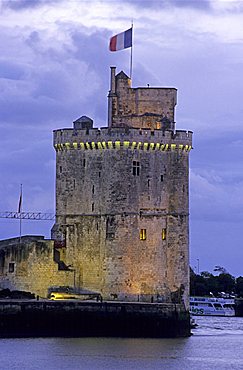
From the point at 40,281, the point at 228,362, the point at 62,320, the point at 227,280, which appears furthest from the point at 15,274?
the point at 227,280

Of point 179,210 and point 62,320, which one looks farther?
point 179,210

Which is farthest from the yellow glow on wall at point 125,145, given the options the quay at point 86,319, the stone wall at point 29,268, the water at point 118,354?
the water at point 118,354

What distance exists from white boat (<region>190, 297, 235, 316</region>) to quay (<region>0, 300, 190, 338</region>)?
38.7 metres

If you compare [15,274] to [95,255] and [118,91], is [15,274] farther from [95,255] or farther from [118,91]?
[118,91]

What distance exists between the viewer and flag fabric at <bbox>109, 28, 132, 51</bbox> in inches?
2889

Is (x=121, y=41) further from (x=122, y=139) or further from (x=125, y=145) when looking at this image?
(x=125, y=145)

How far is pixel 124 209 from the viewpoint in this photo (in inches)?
2810

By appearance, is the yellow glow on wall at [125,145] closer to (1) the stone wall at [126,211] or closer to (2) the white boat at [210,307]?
(1) the stone wall at [126,211]

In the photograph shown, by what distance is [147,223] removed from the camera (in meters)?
71.6

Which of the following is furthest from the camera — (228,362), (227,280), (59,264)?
(227,280)

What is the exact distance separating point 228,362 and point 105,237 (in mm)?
10724

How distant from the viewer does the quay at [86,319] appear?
216 ft

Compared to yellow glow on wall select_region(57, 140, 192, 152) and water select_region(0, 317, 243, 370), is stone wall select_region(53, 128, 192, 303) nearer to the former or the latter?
yellow glow on wall select_region(57, 140, 192, 152)

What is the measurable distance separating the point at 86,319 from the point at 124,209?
6.47m
